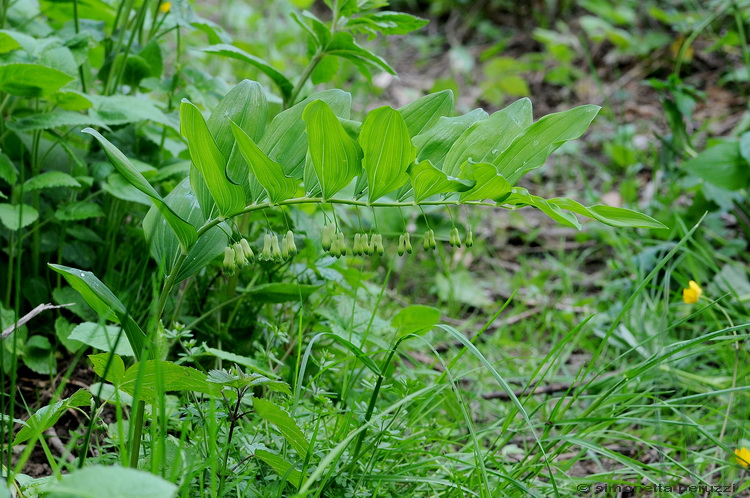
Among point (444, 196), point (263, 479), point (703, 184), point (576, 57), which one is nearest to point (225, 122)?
point (444, 196)

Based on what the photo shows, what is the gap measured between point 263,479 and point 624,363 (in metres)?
1.19

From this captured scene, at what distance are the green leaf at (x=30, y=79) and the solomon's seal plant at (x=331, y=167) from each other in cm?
45

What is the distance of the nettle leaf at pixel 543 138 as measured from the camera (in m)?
0.94

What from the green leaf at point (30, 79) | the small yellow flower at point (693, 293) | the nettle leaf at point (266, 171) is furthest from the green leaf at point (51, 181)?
the small yellow flower at point (693, 293)

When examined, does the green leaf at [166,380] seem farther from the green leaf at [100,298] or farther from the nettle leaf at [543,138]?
the nettle leaf at [543,138]

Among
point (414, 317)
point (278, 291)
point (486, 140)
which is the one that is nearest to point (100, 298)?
point (278, 291)

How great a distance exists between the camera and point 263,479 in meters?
1.07

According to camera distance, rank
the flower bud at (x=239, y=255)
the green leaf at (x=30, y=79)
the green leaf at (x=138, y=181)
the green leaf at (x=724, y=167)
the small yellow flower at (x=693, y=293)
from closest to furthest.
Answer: the green leaf at (x=138, y=181) → the flower bud at (x=239, y=255) → the green leaf at (x=30, y=79) → the small yellow flower at (x=693, y=293) → the green leaf at (x=724, y=167)

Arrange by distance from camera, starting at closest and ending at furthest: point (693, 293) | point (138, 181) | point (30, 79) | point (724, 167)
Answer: point (138, 181) < point (30, 79) < point (693, 293) < point (724, 167)

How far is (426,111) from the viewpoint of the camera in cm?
104

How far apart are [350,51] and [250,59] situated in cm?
22

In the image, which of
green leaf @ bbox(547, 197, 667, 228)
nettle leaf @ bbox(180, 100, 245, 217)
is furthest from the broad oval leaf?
nettle leaf @ bbox(180, 100, 245, 217)

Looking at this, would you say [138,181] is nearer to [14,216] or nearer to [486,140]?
[486,140]

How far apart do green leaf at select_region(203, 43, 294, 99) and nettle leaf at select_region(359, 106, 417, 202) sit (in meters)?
0.59
